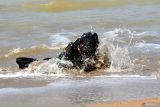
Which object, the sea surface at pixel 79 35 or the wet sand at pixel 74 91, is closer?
the wet sand at pixel 74 91

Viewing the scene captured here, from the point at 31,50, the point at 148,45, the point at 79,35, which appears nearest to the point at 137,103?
the point at 148,45

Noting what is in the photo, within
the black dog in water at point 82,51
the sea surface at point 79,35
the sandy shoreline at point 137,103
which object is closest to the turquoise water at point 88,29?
the sea surface at point 79,35

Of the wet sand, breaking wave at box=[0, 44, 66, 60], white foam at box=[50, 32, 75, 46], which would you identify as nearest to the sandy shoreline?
the wet sand

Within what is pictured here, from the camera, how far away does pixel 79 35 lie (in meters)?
12.9

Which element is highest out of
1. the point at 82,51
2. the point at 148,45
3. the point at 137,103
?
the point at 82,51

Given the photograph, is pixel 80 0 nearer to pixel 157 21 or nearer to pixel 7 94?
pixel 157 21

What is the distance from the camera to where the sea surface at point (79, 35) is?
26.6 feet

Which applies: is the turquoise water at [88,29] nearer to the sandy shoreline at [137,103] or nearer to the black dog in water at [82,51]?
the black dog in water at [82,51]

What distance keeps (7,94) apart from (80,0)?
54.9ft

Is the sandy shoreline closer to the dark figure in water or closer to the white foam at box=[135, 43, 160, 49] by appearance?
the dark figure in water

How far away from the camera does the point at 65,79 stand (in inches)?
306

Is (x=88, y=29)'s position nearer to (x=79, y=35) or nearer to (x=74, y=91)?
(x=79, y=35)

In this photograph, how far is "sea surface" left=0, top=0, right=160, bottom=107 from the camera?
8.11 m

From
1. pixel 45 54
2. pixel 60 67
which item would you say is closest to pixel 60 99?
pixel 60 67
